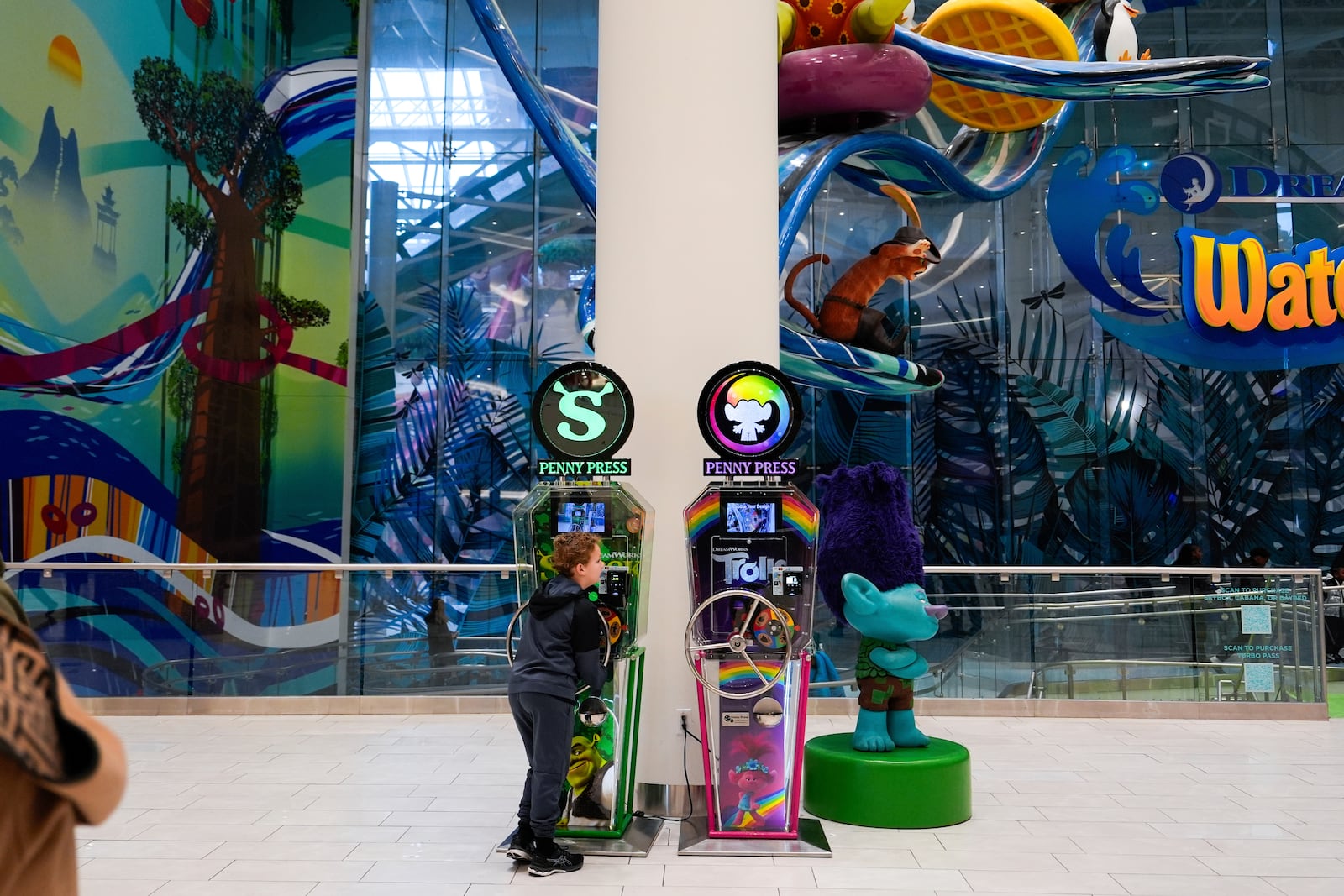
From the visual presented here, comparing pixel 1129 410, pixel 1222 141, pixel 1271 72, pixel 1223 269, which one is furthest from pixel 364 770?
pixel 1271 72

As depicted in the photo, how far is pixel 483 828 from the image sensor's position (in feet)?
15.0

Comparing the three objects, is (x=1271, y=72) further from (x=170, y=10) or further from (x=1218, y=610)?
(x=170, y=10)

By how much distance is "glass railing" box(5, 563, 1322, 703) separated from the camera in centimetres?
726

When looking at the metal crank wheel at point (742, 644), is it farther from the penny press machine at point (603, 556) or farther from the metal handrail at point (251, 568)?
the metal handrail at point (251, 568)

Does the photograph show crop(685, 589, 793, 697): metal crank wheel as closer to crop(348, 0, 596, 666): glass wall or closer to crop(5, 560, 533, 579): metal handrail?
crop(5, 560, 533, 579): metal handrail

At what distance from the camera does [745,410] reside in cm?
443

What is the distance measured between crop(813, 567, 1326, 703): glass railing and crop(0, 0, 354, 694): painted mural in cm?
463

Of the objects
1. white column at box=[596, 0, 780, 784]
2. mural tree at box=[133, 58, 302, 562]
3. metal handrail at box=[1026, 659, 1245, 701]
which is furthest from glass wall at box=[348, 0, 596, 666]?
white column at box=[596, 0, 780, 784]

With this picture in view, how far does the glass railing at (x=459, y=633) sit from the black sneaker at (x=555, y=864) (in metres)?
3.21

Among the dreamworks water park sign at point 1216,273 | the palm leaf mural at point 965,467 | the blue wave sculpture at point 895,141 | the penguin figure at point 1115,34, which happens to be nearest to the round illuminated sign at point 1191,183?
the dreamworks water park sign at point 1216,273

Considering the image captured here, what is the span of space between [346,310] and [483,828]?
900 cm

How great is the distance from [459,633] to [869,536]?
3.73 meters

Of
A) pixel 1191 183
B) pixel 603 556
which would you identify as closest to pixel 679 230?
pixel 603 556

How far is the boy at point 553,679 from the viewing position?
3932 millimetres
